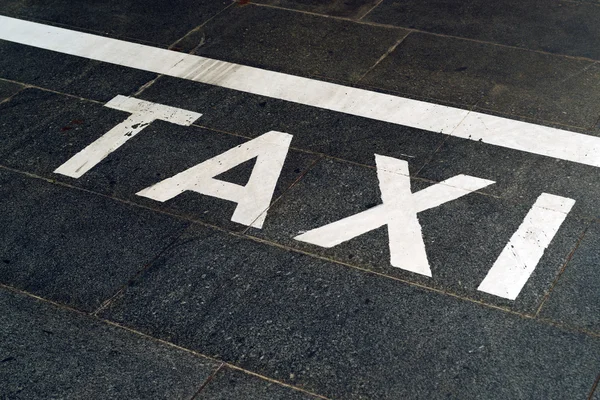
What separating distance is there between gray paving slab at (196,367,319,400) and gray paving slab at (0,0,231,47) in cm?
550

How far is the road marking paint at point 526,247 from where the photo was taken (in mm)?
6070

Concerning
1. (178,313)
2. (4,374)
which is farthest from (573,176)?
Result: (4,374)

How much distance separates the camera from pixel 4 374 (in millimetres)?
5703

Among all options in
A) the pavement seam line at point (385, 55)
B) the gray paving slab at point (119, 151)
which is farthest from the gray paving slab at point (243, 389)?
the pavement seam line at point (385, 55)

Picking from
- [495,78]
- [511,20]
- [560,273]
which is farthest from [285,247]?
[511,20]

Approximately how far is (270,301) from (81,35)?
5.64 metres

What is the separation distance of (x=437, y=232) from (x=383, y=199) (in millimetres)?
624

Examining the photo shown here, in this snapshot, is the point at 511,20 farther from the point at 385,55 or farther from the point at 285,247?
the point at 285,247

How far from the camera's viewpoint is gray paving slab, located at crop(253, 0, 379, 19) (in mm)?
10297

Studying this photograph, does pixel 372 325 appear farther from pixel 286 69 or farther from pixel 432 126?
pixel 286 69

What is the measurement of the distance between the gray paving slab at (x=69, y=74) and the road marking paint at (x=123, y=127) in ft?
1.04

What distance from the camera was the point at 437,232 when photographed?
6.62 meters

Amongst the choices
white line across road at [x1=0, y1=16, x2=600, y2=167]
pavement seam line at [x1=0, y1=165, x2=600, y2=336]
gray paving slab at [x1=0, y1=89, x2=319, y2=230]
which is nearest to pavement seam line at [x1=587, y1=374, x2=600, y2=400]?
pavement seam line at [x1=0, y1=165, x2=600, y2=336]

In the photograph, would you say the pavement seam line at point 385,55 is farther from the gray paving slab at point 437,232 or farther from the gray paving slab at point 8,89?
the gray paving slab at point 8,89
